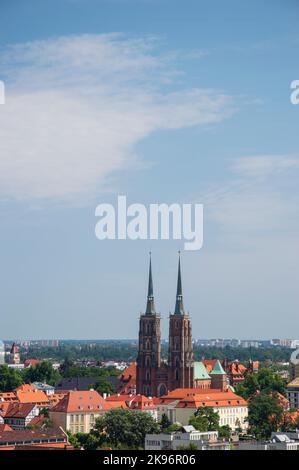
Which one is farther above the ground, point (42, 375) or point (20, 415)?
point (42, 375)

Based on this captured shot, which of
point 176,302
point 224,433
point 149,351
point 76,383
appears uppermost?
point 176,302

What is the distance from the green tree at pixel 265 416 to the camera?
28.7 metres

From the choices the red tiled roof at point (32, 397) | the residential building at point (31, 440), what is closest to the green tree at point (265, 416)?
the residential building at point (31, 440)

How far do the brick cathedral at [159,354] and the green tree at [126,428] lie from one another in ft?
40.4

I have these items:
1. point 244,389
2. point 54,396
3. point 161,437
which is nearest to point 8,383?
point 54,396

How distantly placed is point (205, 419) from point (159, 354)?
9.70 metres

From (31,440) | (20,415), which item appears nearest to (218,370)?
(20,415)

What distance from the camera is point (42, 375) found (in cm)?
4653

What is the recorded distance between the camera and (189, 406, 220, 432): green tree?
89.4 feet

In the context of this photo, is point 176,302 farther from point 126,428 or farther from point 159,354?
point 126,428

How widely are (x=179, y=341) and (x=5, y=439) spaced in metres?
17.4
